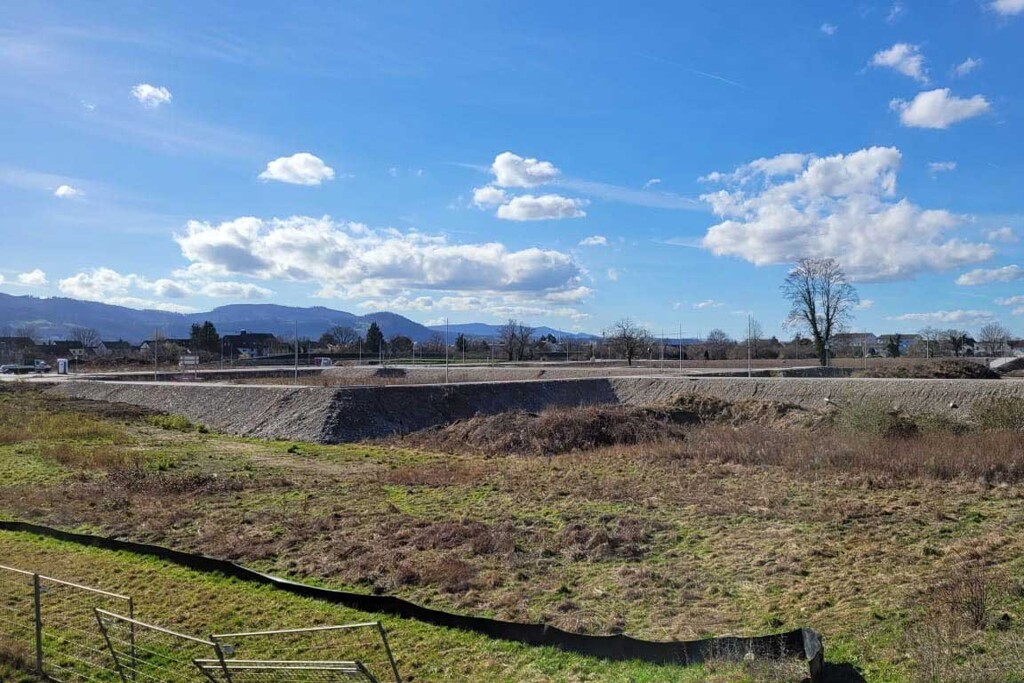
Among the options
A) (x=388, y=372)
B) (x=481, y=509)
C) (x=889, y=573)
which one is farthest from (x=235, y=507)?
(x=388, y=372)

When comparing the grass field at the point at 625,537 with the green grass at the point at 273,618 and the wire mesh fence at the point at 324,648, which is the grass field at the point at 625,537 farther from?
the wire mesh fence at the point at 324,648

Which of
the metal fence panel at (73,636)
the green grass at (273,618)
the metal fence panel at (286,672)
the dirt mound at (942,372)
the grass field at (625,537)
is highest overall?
the dirt mound at (942,372)

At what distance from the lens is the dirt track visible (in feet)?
103

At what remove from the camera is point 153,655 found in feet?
26.7

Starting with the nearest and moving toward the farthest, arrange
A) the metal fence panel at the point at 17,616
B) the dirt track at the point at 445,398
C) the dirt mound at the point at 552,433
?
the metal fence panel at the point at 17,616 < the dirt mound at the point at 552,433 < the dirt track at the point at 445,398

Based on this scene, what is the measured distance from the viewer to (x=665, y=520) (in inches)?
514

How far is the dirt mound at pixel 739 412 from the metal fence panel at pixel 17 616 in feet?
84.2

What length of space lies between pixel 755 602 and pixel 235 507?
10790 mm

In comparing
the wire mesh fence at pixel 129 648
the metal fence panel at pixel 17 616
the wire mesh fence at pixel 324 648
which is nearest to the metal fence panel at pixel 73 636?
the wire mesh fence at pixel 129 648

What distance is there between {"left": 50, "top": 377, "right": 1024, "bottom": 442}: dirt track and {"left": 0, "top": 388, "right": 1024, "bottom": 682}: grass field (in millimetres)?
8859

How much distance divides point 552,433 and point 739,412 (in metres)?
10.3

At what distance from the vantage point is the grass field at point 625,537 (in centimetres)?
778

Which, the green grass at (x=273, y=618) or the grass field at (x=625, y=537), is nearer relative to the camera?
the green grass at (x=273, y=618)

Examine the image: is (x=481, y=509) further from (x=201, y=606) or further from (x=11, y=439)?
(x=11, y=439)
